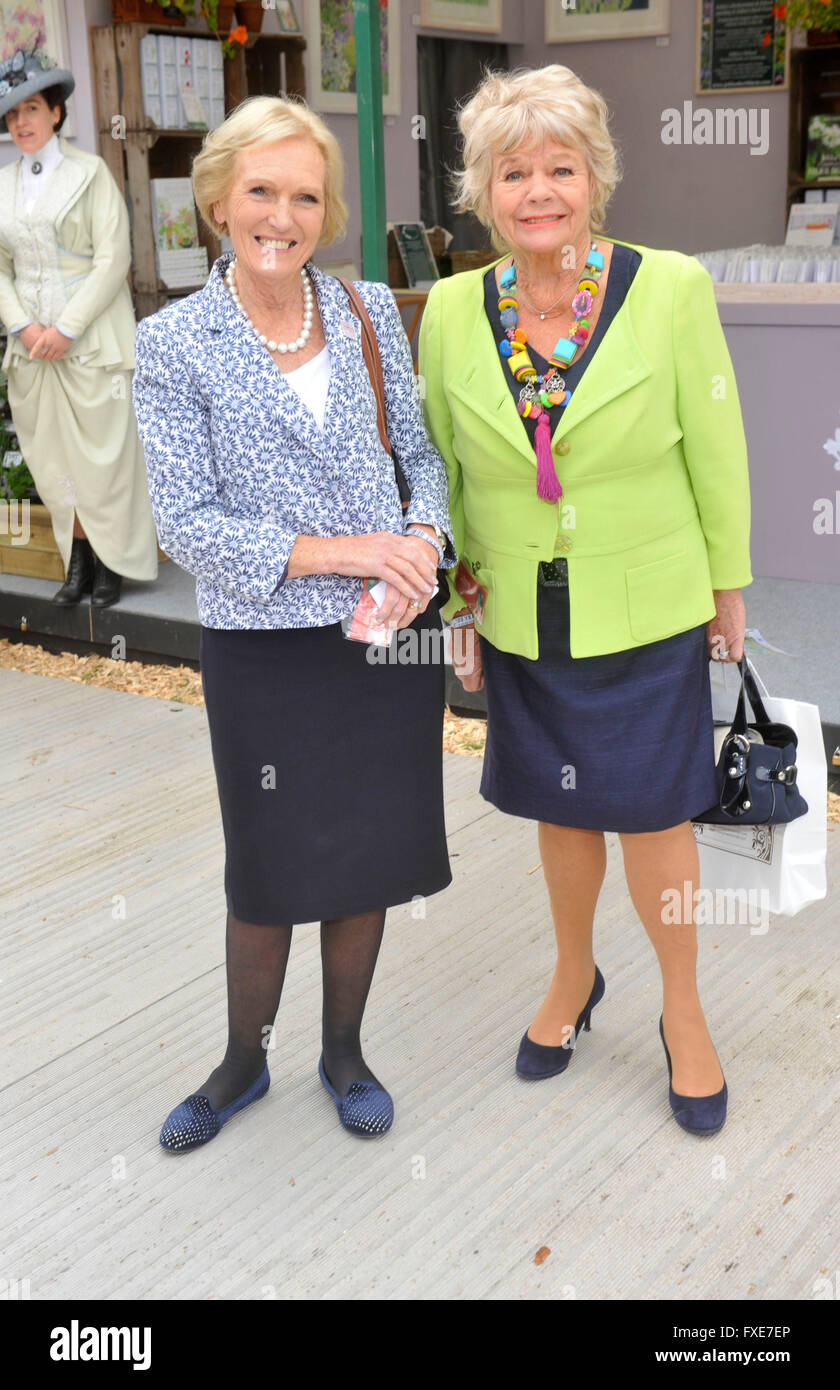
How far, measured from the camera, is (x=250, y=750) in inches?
89.7

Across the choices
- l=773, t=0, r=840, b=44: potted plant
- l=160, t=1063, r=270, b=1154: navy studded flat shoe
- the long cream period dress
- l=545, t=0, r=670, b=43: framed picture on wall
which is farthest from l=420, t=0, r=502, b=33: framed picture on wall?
l=160, t=1063, r=270, b=1154: navy studded flat shoe

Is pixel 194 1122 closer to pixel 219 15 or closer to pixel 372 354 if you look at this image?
pixel 372 354

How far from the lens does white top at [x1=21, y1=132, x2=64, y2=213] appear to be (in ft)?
15.9

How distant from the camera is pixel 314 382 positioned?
215 centimetres

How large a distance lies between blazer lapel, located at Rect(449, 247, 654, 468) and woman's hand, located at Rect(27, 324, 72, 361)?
3133 millimetres

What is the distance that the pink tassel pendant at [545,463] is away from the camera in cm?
212

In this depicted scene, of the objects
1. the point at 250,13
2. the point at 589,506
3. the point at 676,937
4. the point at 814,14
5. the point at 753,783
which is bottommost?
the point at 676,937

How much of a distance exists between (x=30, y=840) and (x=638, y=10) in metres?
8.07

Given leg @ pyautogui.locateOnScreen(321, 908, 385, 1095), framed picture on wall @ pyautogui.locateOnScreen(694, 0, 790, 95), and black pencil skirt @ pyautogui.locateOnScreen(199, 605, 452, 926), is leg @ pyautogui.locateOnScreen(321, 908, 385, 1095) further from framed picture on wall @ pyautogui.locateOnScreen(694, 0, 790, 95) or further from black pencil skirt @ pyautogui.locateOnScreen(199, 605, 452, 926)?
framed picture on wall @ pyautogui.locateOnScreen(694, 0, 790, 95)

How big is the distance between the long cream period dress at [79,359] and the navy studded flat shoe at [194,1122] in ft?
10.3

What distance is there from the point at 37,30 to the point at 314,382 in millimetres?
4381

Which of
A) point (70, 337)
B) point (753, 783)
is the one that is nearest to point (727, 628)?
point (753, 783)
